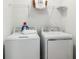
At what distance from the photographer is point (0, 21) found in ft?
4.06

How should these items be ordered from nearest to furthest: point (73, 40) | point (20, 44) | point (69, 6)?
point (20, 44), point (73, 40), point (69, 6)

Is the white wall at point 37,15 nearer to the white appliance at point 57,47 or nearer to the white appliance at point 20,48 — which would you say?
the white appliance at point 57,47

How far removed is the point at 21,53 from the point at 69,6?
1677 mm

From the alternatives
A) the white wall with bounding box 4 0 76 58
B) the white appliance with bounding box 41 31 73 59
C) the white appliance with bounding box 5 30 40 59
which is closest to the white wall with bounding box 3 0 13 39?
the white appliance with bounding box 5 30 40 59

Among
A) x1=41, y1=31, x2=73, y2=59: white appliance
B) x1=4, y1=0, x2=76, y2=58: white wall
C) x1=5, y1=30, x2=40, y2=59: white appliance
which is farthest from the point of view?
x1=4, y1=0, x2=76, y2=58: white wall

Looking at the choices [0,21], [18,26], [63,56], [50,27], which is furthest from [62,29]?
[0,21]

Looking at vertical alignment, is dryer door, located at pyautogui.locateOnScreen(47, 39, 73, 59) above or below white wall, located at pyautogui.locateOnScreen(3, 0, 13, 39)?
below

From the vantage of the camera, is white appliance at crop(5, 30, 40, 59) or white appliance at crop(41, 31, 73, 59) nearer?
white appliance at crop(5, 30, 40, 59)

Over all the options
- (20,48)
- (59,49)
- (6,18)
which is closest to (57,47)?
(59,49)

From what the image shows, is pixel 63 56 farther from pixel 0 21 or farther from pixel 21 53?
pixel 0 21

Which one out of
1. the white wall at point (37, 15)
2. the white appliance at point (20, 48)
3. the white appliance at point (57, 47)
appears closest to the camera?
the white appliance at point (20, 48)

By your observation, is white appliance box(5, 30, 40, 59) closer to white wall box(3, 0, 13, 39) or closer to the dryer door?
white wall box(3, 0, 13, 39)

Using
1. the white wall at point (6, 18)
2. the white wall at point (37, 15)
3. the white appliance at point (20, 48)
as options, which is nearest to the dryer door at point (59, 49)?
the white appliance at point (20, 48)

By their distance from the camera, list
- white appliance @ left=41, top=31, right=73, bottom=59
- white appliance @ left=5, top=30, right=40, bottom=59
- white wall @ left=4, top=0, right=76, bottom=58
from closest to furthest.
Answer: white appliance @ left=5, top=30, right=40, bottom=59 → white appliance @ left=41, top=31, right=73, bottom=59 → white wall @ left=4, top=0, right=76, bottom=58
